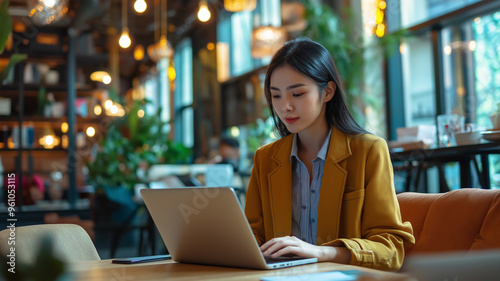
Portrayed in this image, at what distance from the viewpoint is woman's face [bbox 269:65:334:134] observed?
5.31 feet

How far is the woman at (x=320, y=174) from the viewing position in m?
1.48

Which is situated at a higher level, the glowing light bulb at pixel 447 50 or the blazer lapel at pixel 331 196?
the glowing light bulb at pixel 447 50

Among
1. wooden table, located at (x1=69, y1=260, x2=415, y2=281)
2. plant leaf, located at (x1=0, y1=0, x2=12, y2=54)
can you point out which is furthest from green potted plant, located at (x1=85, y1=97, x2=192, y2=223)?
wooden table, located at (x1=69, y1=260, x2=415, y2=281)

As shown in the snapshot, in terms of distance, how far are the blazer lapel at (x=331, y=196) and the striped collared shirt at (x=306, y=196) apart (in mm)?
66

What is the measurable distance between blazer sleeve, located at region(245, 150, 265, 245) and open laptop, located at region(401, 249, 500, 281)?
936 mm

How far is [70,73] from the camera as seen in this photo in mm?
7688

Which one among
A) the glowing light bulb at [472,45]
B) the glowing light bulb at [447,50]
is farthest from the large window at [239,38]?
the glowing light bulb at [472,45]

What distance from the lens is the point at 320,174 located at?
1.68 m

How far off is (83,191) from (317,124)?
978 cm

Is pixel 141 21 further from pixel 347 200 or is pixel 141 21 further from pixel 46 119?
pixel 347 200

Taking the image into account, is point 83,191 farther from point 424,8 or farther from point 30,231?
point 30,231

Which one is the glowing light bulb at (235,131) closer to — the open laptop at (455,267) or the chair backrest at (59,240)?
the chair backrest at (59,240)

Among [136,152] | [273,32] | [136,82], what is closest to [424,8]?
[273,32]

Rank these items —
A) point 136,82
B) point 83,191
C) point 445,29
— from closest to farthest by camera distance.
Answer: point 445,29 < point 83,191 < point 136,82
